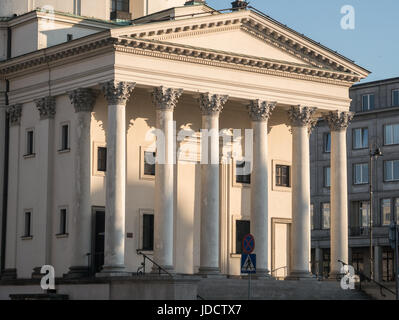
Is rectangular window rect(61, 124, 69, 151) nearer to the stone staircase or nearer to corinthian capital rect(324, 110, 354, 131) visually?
the stone staircase

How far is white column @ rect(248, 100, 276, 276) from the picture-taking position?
53.1 metres

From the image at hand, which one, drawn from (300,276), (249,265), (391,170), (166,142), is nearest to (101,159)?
(166,142)

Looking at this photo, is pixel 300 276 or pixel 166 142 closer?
pixel 166 142

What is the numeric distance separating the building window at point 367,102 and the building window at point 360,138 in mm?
1851

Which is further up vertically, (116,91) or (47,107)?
(116,91)

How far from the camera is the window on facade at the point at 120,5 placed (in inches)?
2363

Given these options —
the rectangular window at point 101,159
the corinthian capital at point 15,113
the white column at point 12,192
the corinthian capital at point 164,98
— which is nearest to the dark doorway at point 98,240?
the rectangular window at point 101,159

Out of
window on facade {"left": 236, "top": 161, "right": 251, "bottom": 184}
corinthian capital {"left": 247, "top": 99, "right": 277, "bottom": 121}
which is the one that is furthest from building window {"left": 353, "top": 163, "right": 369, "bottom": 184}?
corinthian capital {"left": 247, "top": 99, "right": 277, "bottom": 121}

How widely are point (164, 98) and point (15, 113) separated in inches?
347

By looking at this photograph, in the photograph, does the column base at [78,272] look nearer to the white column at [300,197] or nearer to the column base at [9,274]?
the column base at [9,274]

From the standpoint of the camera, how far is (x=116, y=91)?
4928 cm

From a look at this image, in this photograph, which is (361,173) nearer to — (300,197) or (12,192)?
(300,197)

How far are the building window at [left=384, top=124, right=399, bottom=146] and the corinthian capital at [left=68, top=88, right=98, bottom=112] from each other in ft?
158

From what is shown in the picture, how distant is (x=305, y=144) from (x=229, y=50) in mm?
6084
